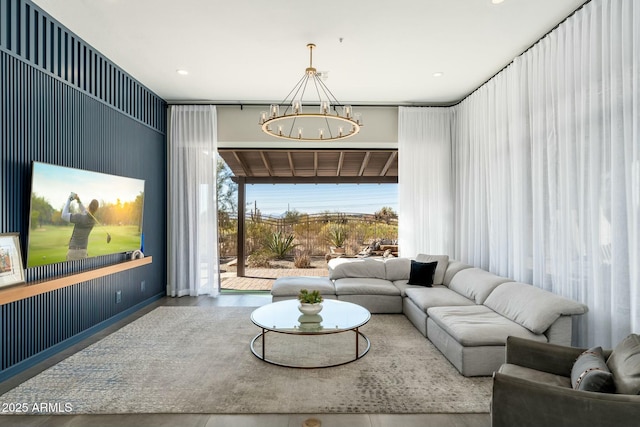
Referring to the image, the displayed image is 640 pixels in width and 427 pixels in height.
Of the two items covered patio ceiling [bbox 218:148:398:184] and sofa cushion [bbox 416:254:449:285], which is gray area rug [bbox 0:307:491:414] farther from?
covered patio ceiling [bbox 218:148:398:184]

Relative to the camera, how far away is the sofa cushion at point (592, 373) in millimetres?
1696

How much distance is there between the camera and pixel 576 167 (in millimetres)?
3283

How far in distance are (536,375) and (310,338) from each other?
2261 millimetres

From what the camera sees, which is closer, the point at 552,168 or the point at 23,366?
the point at 23,366

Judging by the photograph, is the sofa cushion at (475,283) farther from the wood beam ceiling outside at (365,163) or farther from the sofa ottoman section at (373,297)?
the wood beam ceiling outside at (365,163)

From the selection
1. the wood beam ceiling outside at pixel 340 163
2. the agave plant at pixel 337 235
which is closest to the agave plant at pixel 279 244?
the agave plant at pixel 337 235

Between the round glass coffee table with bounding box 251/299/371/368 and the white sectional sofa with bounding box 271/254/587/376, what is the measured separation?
80cm

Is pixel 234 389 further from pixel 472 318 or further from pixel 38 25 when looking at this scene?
pixel 38 25

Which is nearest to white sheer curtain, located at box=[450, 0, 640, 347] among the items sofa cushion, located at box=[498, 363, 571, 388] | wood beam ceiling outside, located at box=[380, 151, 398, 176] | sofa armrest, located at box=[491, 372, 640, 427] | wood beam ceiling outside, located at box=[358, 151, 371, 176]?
sofa cushion, located at box=[498, 363, 571, 388]

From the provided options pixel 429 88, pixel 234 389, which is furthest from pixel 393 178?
pixel 234 389

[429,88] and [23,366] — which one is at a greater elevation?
[429,88]

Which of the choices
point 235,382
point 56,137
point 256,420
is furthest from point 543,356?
point 56,137

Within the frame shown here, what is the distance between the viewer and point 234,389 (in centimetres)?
271

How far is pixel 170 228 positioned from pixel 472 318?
485 centimetres
